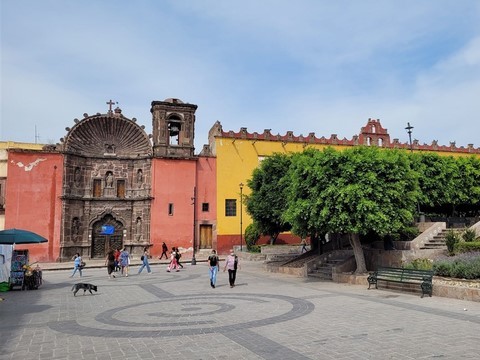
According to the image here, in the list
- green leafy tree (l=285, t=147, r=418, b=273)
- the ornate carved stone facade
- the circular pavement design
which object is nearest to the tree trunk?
green leafy tree (l=285, t=147, r=418, b=273)

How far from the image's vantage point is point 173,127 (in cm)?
3847

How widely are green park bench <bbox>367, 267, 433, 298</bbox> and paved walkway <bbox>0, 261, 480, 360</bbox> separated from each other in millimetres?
452

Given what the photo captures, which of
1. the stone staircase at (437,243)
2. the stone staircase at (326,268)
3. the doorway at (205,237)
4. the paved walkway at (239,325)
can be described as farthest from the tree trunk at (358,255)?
the doorway at (205,237)

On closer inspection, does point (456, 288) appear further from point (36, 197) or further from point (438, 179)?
point (36, 197)

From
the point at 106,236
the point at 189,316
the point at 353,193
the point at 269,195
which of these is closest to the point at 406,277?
the point at 353,193

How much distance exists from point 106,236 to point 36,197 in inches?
259

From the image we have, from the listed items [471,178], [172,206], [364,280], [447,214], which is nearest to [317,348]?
[364,280]

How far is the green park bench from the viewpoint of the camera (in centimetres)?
1303

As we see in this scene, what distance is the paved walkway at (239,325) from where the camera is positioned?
7223 millimetres

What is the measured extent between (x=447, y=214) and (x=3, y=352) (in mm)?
28685

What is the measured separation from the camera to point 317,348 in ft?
24.1

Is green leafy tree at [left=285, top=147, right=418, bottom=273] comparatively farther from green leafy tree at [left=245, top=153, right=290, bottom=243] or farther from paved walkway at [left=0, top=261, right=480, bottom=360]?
green leafy tree at [left=245, top=153, right=290, bottom=243]

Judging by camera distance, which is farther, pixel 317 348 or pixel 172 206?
pixel 172 206

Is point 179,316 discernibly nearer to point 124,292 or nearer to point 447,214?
point 124,292
